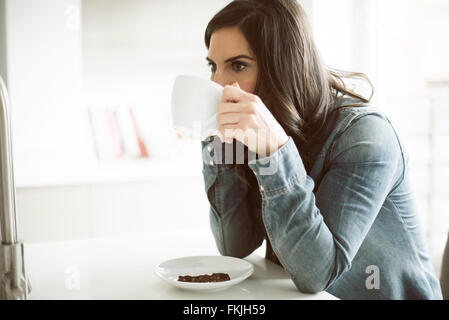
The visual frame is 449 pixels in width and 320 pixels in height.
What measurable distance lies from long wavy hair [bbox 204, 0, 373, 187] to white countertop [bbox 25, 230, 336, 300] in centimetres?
28

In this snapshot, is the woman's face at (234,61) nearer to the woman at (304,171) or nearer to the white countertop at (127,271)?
the woman at (304,171)

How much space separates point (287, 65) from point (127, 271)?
50cm

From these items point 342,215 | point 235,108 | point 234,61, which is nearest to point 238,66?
point 234,61

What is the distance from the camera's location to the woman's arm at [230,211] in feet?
3.43

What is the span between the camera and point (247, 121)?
785 millimetres

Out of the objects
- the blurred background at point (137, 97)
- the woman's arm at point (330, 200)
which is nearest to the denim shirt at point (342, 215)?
the woman's arm at point (330, 200)

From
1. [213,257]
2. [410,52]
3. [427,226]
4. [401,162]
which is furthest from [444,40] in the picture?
[213,257]

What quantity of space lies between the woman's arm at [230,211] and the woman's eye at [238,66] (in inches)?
8.0

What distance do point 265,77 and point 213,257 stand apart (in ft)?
1.20

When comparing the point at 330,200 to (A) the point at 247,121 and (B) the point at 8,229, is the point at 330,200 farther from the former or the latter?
(B) the point at 8,229

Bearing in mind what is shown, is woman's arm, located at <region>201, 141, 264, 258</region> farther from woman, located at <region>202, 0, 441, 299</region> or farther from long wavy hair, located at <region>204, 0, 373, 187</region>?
long wavy hair, located at <region>204, 0, 373, 187</region>

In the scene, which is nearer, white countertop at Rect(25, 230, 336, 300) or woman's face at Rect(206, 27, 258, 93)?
white countertop at Rect(25, 230, 336, 300)

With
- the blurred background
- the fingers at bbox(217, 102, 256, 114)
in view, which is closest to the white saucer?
the fingers at bbox(217, 102, 256, 114)

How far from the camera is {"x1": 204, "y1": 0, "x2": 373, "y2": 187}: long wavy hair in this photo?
1.00m
